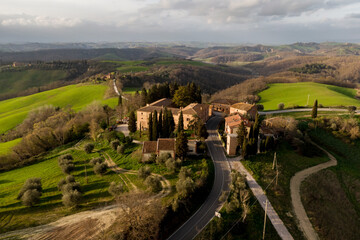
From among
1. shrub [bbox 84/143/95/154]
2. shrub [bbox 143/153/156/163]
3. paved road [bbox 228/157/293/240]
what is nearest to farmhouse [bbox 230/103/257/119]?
paved road [bbox 228/157/293/240]

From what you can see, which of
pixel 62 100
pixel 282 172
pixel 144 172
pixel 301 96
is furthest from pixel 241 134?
pixel 62 100

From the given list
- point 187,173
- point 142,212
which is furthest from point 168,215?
point 187,173

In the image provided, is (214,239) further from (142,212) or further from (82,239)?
(82,239)

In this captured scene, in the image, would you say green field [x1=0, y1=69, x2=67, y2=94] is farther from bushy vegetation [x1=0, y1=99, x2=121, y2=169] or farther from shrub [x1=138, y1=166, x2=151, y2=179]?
shrub [x1=138, y1=166, x2=151, y2=179]

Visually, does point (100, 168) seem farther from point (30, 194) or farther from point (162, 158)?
point (162, 158)

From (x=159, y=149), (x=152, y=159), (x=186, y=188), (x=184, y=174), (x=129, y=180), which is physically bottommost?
(x=129, y=180)

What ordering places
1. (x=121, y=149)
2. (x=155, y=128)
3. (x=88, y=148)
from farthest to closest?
(x=155, y=128) < (x=88, y=148) < (x=121, y=149)
